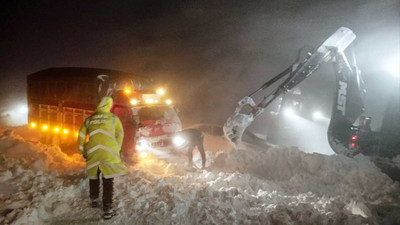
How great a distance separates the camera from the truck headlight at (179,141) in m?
9.04

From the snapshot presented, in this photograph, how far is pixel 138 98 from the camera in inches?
364

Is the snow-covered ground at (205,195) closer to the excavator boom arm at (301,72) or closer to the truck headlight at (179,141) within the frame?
the truck headlight at (179,141)

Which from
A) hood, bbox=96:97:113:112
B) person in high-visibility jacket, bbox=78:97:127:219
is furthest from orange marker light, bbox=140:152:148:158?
hood, bbox=96:97:113:112

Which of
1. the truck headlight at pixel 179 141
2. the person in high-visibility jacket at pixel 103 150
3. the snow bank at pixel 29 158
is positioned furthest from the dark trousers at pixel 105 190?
the truck headlight at pixel 179 141

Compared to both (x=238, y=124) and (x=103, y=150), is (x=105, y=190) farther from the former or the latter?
(x=238, y=124)

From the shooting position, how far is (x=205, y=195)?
522cm

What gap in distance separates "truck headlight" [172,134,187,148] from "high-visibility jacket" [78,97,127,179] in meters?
4.35

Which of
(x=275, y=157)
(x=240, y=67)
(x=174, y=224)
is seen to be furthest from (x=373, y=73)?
(x=174, y=224)

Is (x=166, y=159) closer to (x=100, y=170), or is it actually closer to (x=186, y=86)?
(x=100, y=170)

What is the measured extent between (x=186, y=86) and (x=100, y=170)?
22440 mm

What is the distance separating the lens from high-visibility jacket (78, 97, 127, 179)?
459 cm

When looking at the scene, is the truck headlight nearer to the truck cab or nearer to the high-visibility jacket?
the truck cab

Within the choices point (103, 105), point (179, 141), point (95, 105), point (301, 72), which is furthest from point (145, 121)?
point (301, 72)

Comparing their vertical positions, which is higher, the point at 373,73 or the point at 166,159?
the point at 373,73
